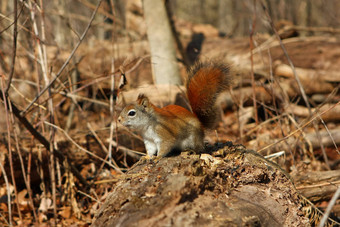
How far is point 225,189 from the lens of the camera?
173 centimetres

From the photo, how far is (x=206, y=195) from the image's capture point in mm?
1593

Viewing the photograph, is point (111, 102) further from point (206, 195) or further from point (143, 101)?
point (206, 195)

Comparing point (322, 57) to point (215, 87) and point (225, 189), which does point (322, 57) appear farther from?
point (225, 189)

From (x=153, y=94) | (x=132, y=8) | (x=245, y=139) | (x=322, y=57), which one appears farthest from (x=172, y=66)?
(x=132, y=8)

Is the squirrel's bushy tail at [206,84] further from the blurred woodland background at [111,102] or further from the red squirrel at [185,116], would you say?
the blurred woodland background at [111,102]

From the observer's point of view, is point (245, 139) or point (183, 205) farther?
point (245, 139)

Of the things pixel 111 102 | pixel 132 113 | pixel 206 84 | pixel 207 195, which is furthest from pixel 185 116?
pixel 111 102

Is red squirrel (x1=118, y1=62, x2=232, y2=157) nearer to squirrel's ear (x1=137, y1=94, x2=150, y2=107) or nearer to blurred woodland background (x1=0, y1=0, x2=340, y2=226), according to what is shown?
squirrel's ear (x1=137, y1=94, x2=150, y2=107)

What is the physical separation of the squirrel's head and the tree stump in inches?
10.9

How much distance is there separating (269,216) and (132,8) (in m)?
5.54

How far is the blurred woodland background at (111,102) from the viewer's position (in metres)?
2.47

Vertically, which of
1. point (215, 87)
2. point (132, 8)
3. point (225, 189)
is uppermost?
point (132, 8)

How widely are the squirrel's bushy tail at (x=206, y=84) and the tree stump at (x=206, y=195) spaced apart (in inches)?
13.3

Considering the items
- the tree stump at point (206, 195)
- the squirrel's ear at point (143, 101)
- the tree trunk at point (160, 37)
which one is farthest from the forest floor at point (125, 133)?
the tree trunk at point (160, 37)
